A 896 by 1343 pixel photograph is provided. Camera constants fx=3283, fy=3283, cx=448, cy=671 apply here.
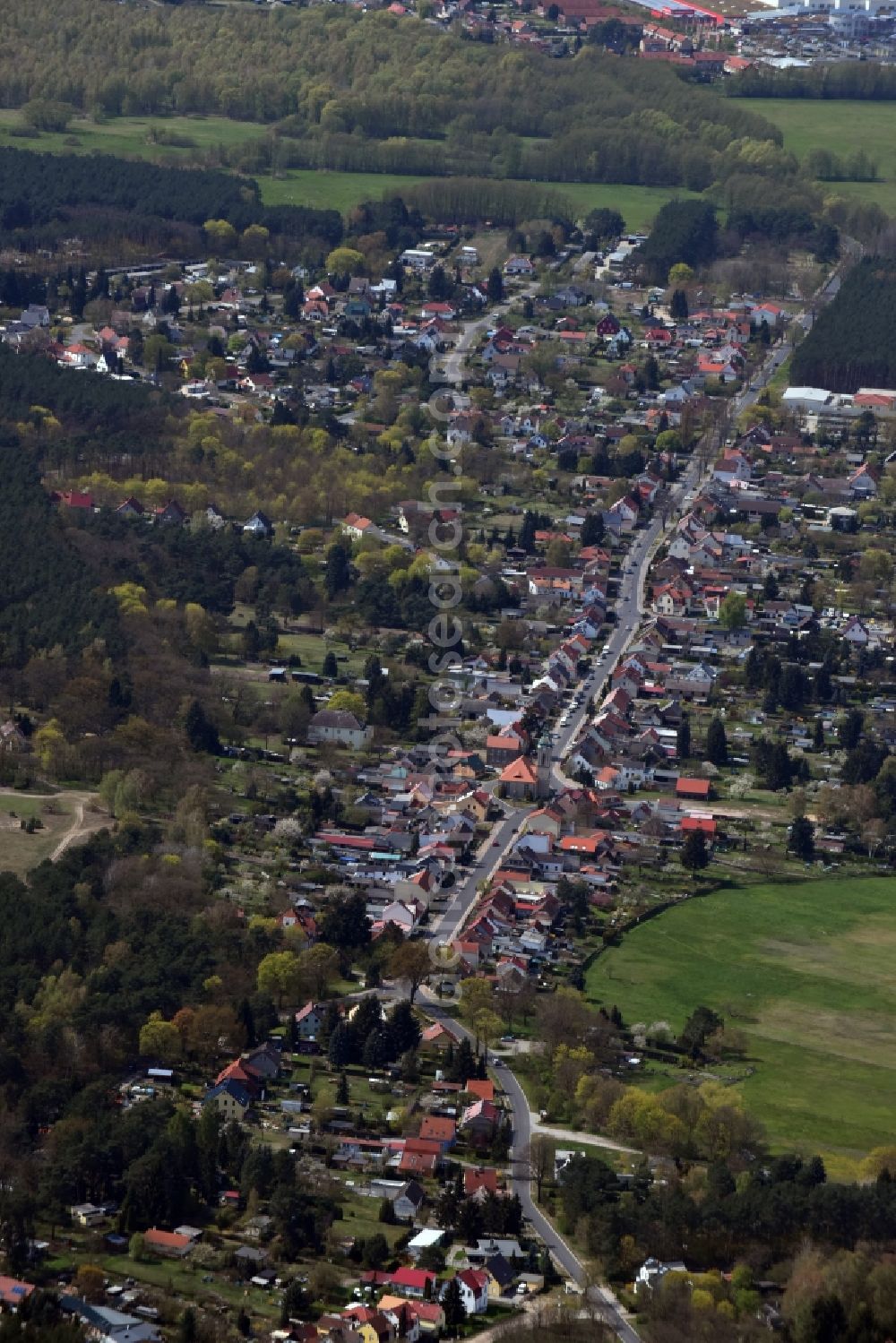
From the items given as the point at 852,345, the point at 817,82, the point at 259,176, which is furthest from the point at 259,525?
the point at 817,82

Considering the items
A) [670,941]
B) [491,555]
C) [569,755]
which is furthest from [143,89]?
[670,941]

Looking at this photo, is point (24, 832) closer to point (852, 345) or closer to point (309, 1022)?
point (309, 1022)

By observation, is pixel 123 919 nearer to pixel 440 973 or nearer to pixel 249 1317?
pixel 440 973

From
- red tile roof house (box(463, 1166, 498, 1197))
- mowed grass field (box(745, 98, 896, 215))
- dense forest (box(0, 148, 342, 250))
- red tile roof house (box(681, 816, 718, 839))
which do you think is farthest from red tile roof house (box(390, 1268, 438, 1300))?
mowed grass field (box(745, 98, 896, 215))

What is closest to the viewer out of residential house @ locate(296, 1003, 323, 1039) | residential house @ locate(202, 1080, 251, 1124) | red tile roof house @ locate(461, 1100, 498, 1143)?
red tile roof house @ locate(461, 1100, 498, 1143)

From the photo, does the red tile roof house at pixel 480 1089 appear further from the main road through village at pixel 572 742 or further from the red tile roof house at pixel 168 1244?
the red tile roof house at pixel 168 1244

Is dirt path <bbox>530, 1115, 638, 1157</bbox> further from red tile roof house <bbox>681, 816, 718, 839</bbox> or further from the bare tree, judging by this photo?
red tile roof house <bbox>681, 816, 718, 839</bbox>
